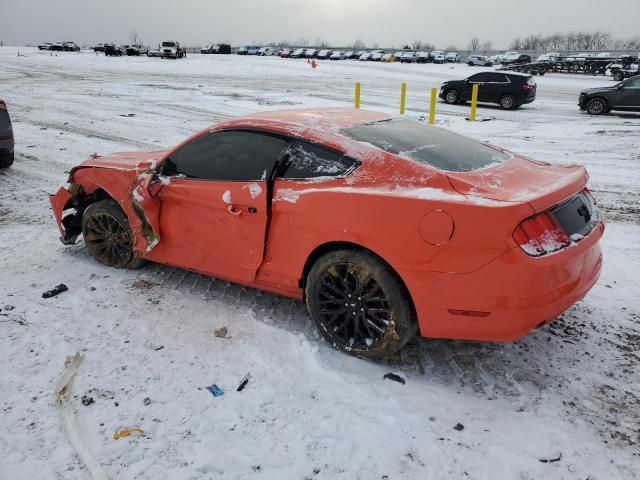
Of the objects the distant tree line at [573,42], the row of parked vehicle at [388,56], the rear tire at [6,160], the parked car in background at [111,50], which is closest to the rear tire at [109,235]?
the rear tire at [6,160]

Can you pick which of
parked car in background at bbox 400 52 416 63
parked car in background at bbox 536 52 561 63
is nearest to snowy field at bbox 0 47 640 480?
parked car in background at bbox 536 52 561 63

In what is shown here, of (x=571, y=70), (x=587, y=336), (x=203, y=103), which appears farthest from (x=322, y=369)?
(x=571, y=70)

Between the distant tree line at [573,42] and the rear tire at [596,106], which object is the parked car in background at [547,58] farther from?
the distant tree line at [573,42]

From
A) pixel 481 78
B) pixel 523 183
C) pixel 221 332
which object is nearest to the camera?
pixel 523 183

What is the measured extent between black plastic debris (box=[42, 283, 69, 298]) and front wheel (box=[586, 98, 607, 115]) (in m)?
17.0

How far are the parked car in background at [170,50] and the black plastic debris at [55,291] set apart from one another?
160 ft

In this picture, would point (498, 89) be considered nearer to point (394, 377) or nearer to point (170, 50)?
point (394, 377)

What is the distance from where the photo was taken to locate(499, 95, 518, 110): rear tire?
18.1 metres

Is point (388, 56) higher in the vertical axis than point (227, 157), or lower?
higher

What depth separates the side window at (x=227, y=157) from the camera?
144 inches

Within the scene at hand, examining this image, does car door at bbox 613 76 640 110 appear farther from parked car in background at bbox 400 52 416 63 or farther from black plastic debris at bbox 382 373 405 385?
parked car in background at bbox 400 52 416 63

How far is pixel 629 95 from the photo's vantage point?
1573 centimetres

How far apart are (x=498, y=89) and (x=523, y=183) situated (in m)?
17.0

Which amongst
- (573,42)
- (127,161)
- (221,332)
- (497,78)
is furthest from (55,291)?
(573,42)
